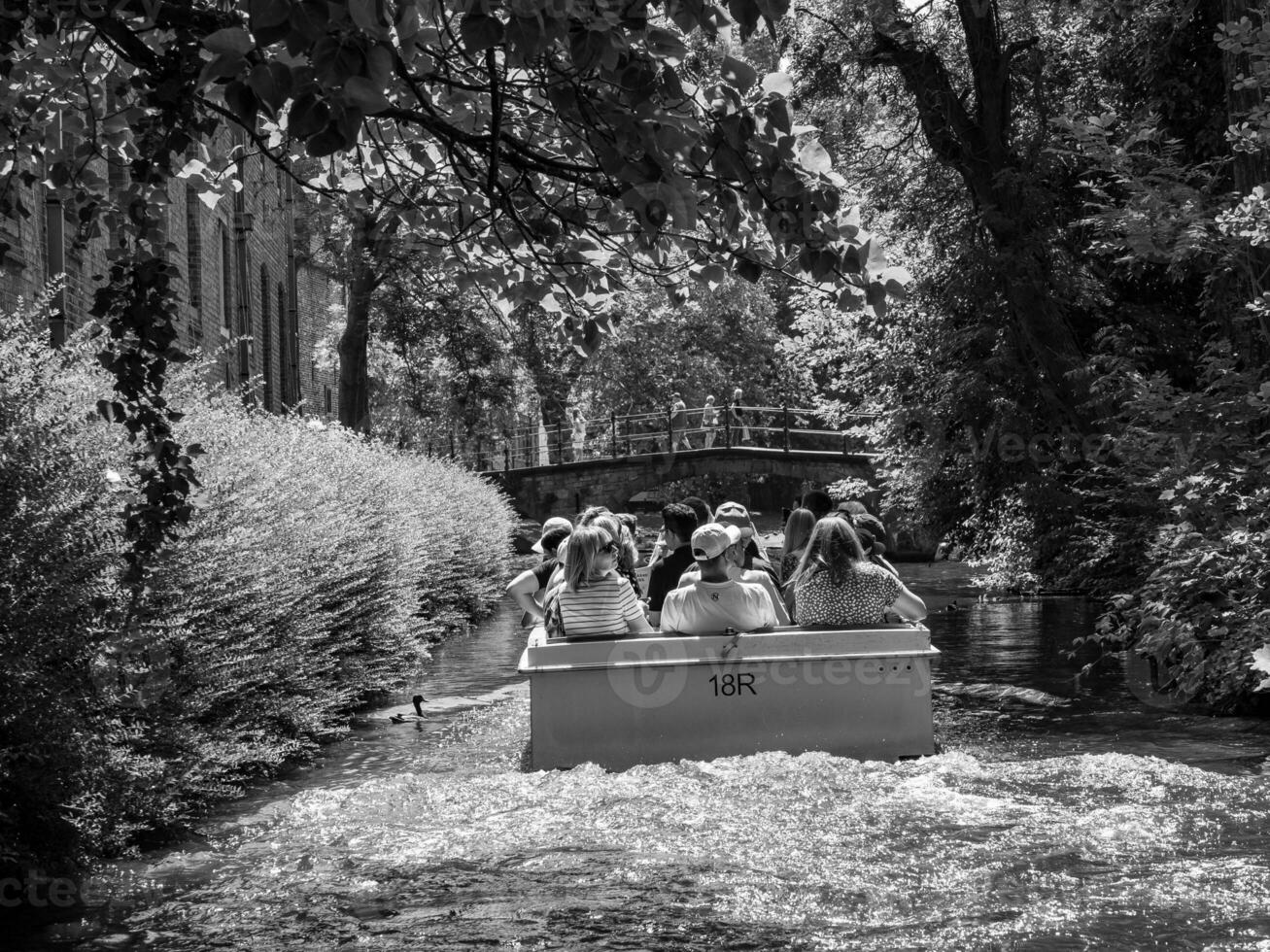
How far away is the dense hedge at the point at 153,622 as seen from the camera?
6551 millimetres

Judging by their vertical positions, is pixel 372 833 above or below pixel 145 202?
below

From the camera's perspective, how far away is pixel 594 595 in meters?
9.43

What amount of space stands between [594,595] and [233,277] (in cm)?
1979

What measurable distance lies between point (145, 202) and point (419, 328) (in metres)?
19.8

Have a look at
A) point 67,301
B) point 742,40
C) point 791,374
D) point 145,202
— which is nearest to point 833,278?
point 742,40

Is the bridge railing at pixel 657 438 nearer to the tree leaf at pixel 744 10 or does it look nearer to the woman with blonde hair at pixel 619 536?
the woman with blonde hair at pixel 619 536

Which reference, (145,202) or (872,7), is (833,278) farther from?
(872,7)

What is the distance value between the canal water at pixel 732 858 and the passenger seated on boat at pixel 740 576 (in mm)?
1210

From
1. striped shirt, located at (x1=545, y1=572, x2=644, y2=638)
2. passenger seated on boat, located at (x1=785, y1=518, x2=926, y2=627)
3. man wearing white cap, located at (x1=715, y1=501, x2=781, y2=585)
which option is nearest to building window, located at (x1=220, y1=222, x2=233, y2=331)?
man wearing white cap, located at (x1=715, y1=501, x2=781, y2=585)

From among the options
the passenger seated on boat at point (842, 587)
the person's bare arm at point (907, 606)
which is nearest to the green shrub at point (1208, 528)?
the person's bare arm at point (907, 606)

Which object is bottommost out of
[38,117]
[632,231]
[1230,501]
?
[1230,501]

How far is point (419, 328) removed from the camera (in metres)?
25.9

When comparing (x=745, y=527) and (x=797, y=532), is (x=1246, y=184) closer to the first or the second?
(x=797, y=532)

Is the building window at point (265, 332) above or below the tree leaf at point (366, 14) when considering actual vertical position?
above
